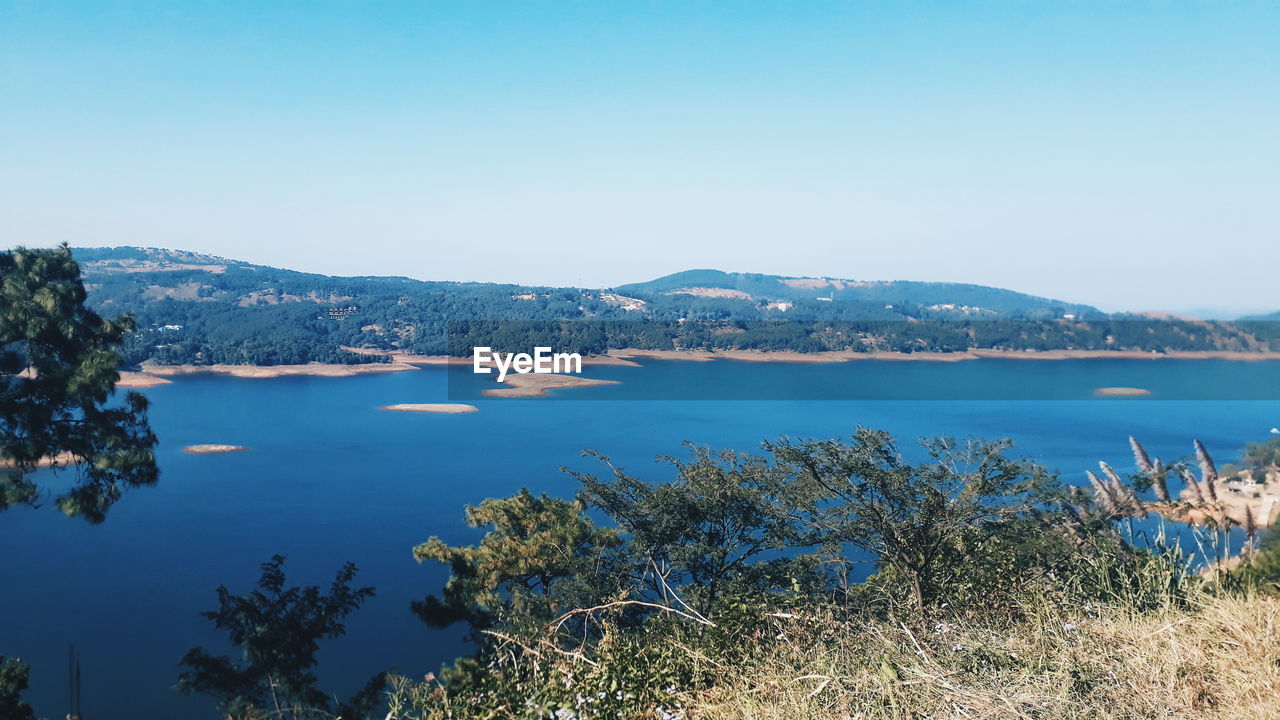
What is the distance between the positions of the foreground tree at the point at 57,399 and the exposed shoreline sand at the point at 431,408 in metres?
30.0

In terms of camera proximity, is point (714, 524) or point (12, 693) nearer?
point (12, 693)

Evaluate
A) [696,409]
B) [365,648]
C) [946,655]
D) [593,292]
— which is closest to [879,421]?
[696,409]

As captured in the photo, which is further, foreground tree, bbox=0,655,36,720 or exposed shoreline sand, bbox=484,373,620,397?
exposed shoreline sand, bbox=484,373,620,397

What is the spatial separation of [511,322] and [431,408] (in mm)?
26800

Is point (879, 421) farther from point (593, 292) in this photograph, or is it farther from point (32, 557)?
point (593, 292)

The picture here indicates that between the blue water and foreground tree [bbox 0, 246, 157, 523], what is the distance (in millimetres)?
4692

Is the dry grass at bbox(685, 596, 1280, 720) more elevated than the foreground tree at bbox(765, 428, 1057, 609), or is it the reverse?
A: the dry grass at bbox(685, 596, 1280, 720)

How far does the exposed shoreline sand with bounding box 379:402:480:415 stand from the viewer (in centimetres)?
3512

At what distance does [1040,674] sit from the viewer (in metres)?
1.65

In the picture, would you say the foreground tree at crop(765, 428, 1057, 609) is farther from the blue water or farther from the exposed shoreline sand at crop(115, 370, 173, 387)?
the exposed shoreline sand at crop(115, 370, 173, 387)

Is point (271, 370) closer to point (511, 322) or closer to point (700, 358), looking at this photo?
point (511, 322)

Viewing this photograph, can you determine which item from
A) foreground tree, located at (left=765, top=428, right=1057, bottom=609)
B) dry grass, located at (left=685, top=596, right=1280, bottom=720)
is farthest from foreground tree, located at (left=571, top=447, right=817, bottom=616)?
dry grass, located at (left=685, top=596, right=1280, bottom=720)

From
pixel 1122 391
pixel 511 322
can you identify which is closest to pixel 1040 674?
pixel 1122 391

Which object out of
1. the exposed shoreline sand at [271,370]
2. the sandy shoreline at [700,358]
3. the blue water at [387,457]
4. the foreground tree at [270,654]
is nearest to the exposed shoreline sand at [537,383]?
the sandy shoreline at [700,358]
